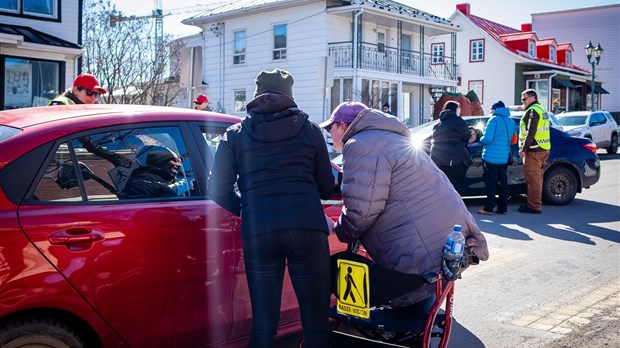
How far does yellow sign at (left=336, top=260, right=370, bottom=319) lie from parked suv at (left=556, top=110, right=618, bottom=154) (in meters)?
23.3

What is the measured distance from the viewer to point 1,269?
303 centimetres

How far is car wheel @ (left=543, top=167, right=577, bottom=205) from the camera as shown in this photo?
456 inches

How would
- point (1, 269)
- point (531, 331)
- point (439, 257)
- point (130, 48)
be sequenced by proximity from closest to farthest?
point (1, 269) < point (439, 257) < point (531, 331) < point (130, 48)

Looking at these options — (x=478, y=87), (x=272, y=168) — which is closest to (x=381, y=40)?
(x=478, y=87)

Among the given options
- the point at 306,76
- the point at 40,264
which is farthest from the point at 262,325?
the point at 306,76

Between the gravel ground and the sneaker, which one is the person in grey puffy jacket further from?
the sneaker

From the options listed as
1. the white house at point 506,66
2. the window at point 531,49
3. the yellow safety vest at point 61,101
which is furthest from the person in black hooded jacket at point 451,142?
the window at point 531,49

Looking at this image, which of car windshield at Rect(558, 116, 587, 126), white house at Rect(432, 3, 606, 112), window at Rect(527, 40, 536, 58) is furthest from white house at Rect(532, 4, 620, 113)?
car windshield at Rect(558, 116, 587, 126)

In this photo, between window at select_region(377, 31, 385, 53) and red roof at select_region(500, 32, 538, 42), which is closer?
window at select_region(377, 31, 385, 53)

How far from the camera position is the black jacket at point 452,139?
32.3 feet

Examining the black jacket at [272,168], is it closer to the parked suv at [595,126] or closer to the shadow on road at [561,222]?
the shadow on road at [561,222]

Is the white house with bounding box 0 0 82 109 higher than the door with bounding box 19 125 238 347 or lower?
higher

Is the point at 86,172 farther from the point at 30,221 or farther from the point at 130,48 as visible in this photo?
the point at 130,48

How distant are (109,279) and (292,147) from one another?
118 centimetres
